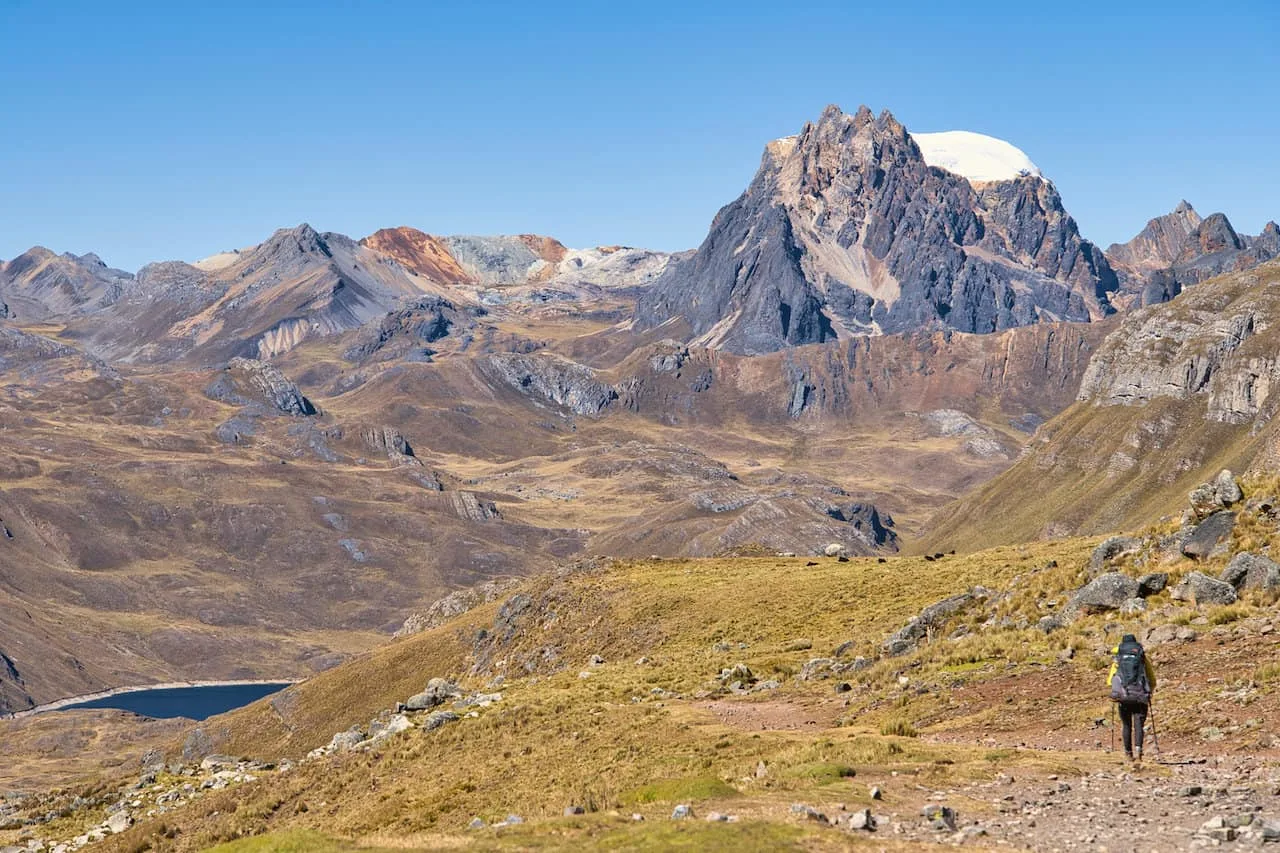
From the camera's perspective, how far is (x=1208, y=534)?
51.5 meters

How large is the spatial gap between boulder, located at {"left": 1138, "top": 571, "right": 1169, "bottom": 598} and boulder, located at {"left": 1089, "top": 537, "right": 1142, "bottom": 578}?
501cm

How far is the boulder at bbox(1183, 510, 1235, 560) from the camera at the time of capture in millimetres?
50906

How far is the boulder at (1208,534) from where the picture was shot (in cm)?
5091

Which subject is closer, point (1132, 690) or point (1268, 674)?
point (1132, 690)

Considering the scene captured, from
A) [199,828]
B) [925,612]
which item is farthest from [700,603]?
[199,828]

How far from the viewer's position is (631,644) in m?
80.3

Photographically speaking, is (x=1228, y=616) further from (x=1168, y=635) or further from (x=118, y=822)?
(x=118, y=822)

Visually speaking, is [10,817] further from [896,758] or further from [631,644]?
[896,758]

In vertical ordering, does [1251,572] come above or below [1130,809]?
above

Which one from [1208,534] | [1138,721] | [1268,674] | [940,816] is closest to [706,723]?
[1138,721]

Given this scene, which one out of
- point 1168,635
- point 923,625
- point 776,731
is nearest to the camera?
point 1168,635

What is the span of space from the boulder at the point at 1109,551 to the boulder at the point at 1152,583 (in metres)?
5.01

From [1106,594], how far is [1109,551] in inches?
248

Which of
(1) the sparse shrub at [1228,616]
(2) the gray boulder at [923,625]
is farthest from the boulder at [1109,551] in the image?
(1) the sparse shrub at [1228,616]
